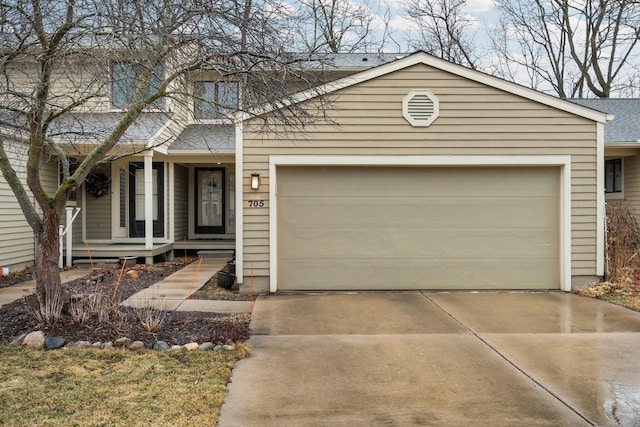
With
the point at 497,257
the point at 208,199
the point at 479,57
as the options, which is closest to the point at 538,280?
the point at 497,257

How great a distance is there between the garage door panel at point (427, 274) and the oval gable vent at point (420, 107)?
92.8 inches

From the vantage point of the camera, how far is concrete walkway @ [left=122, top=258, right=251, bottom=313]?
22.8 ft

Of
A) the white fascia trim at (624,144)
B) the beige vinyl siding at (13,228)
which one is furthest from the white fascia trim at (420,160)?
the beige vinyl siding at (13,228)

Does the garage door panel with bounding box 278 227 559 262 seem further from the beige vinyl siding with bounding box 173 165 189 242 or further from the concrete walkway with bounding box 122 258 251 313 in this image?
the beige vinyl siding with bounding box 173 165 189 242

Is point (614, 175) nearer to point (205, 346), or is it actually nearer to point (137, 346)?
point (205, 346)

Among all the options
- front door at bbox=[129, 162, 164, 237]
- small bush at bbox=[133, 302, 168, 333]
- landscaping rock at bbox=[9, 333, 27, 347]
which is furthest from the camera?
front door at bbox=[129, 162, 164, 237]

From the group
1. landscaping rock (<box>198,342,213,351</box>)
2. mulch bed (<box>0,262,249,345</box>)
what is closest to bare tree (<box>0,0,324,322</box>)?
mulch bed (<box>0,262,249,345</box>)

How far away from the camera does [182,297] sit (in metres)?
7.74

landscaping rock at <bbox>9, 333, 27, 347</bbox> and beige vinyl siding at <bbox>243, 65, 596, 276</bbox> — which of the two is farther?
beige vinyl siding at <bbox>243, 65, 596, 276</bbox>

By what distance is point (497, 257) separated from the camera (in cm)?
852

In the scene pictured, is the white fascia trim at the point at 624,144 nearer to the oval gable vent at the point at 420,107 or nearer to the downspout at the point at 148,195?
the oval gable vent at the point at 420,107

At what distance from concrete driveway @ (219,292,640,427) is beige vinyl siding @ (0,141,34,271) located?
20.0ft

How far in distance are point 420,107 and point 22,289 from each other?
729 cm

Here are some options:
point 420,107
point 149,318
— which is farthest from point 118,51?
point 420,107
